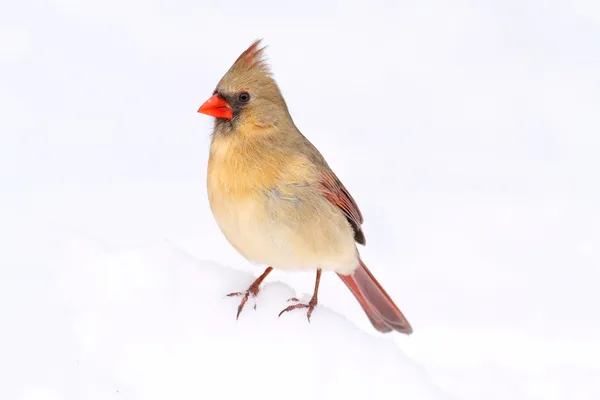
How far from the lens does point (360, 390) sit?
303 cm

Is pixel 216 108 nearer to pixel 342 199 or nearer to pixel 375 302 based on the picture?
pixel 342 199

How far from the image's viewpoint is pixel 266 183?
10.2ft

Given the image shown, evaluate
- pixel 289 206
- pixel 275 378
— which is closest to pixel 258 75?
pixel 289 206

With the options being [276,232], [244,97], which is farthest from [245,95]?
[276,232]

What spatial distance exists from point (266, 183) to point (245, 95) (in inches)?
11.2

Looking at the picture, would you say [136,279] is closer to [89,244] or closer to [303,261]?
[89,244]

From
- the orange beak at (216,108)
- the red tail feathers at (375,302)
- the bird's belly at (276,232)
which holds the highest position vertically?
the orange beak at (216,108)

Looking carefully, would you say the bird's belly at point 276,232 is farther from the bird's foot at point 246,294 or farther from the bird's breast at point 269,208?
the bird's foot at point 246,294

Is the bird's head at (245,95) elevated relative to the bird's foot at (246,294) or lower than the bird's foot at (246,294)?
elevated

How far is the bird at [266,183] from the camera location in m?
3.10

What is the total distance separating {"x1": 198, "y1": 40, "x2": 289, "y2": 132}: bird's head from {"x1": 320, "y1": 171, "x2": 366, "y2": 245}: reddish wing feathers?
26cm

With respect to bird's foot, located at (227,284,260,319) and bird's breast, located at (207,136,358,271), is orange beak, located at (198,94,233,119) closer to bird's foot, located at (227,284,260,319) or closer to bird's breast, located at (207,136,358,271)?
bird's breast, located at (207,136,358,271)

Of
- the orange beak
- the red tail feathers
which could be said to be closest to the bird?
the orange beak

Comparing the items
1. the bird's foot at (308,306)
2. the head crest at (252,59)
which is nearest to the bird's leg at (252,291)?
the bird's foot at (308,306)
